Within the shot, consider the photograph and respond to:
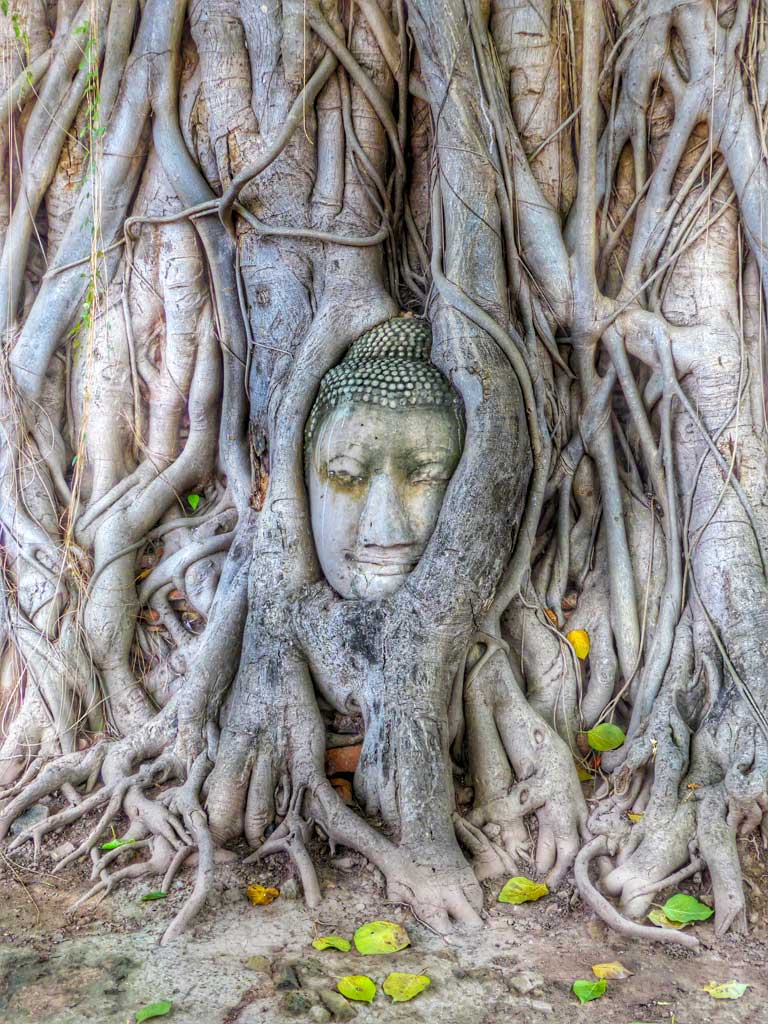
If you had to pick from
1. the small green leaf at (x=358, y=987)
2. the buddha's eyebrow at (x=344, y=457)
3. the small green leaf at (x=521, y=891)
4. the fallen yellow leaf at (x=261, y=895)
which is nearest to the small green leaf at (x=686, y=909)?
the small green leaf at (x=521, y=891)

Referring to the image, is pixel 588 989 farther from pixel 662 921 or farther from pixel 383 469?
pixel 383 469

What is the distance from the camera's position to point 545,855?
2.54 meters

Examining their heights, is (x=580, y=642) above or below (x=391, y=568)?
below

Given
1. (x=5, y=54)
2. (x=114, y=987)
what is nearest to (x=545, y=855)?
A: (x=114, y=987)

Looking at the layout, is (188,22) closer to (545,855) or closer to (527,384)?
(527,384)

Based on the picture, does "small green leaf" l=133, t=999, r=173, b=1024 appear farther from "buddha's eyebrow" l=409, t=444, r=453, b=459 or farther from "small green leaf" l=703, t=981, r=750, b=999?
"buddha's eyebrow" l=409, t=444, r=453, b=459

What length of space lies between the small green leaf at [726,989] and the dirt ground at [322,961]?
0.02 meters

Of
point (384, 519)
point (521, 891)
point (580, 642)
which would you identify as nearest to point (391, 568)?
point (384, 519)

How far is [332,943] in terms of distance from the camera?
7.16ft

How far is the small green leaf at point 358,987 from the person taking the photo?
1977 millimetres

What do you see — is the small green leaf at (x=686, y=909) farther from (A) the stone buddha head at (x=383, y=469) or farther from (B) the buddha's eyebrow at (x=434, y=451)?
(B) the buddha's eyebrow at (x=434, y=451)

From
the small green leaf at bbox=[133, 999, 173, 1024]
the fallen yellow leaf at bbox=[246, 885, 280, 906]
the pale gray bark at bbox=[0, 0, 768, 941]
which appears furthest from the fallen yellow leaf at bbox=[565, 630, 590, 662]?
the small green leaf at bbox=[133, 999, 173, 1024]

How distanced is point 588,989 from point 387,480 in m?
1.45

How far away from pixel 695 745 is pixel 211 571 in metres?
1.69
